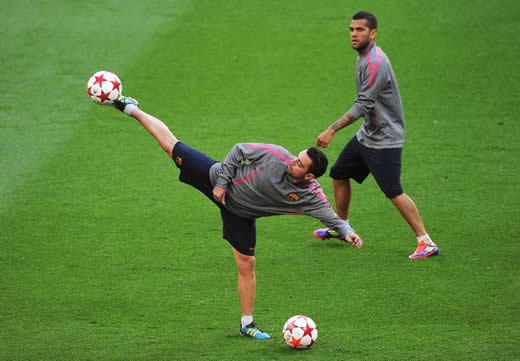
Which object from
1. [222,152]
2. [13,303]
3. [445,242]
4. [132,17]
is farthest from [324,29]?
[13,303]

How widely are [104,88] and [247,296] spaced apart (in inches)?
95.3

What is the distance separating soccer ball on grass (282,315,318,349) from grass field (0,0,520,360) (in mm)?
86

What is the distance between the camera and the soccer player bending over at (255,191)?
19.3 ft

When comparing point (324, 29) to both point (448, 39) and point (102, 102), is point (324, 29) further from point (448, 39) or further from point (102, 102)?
point (102, 102)

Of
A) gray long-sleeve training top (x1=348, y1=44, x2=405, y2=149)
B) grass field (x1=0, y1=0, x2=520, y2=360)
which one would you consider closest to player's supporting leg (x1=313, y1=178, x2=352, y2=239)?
grass field (x1=0, y1=0, x2=520, y2=360)

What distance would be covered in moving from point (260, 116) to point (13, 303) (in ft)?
19.8

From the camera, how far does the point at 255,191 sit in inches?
240

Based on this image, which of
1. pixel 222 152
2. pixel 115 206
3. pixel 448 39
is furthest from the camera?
pixel 448 39

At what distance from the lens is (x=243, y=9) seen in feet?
53.3

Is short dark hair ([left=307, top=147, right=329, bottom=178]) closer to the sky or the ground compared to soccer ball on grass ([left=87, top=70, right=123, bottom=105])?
closer to the ground

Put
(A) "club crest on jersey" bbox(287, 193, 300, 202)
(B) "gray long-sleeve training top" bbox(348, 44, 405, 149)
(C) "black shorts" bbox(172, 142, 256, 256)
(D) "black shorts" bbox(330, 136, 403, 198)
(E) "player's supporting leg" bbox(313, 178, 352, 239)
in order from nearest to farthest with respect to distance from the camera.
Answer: (A) "club crest on jersey" bbox(287, 193, 300, 202) → (C) "black shorts" bbox(172, 142, 256, 256) → (B) "gray long-sleeve training top" bbox(348, 44, 405, 149) → (D) "black shorts" bbox(330, 136, 403, 198) → (E) "player's supporting leg" bbox(313, 178, 352, 239)

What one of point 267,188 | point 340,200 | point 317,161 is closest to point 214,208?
point 340,200

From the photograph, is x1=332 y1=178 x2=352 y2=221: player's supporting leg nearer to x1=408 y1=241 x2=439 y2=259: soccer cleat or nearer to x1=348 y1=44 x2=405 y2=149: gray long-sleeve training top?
x1=348 y1=44 x2=405 y2=149: gray long-sleeve training top

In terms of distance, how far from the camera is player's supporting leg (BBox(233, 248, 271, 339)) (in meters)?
6.22
